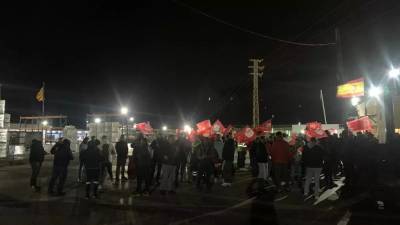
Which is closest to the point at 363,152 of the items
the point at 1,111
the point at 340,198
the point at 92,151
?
the point at 340,198

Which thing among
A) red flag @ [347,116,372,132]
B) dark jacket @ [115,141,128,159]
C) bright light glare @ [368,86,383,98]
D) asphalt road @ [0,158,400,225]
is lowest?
asphalt road @ [0,158,400,225]

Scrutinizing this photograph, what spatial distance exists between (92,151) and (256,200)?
524cm

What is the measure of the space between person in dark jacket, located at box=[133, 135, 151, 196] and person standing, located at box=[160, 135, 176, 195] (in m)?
0.52

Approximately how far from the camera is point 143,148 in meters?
12.7

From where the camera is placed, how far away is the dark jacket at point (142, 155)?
12469 millimetres

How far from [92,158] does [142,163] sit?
1569 mm

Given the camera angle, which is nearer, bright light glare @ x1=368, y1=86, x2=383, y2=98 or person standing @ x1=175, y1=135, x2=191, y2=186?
person standing @ x1=175, y1=135, x2=191, y2=186

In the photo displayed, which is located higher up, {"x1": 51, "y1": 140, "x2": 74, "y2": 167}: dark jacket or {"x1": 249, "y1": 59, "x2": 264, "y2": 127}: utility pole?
{"x1": 249, "y1": 59, "x2": 264, "y2": 127}: utility pole

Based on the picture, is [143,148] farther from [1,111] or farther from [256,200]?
[1,111]

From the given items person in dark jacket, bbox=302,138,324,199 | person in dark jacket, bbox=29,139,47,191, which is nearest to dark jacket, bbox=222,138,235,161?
person in dark jacket, bbox=302,138,324,199

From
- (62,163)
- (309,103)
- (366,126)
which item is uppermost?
(309,103)

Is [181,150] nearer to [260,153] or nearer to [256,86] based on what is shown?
[260,153]

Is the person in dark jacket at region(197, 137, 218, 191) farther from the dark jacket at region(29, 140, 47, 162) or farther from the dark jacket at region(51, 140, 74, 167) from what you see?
the dark jacket at region(29, 140, 47, 162)

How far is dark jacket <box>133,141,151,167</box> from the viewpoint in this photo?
491 inches
